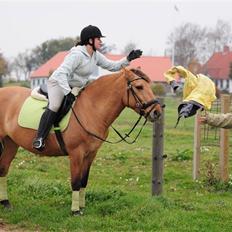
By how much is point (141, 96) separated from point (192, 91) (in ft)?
2.54

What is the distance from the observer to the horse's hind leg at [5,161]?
7.22 metres

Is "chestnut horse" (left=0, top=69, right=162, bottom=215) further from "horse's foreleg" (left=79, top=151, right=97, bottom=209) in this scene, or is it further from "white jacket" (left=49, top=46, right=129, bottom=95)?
"white jacket" (left=49, top=46, right=129, bottom=95)

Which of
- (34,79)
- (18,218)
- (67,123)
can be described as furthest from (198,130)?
(34,79)

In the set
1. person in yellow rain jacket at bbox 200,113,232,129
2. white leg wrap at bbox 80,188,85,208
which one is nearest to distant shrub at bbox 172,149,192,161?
white leg wrap at bbox 80,188,85,208

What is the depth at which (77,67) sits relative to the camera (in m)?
6.54

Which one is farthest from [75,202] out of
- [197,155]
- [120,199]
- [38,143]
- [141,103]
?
[197,155]

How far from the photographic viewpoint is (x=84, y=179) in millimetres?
6910

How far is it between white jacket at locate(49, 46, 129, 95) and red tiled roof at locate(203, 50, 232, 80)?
87.2 meters

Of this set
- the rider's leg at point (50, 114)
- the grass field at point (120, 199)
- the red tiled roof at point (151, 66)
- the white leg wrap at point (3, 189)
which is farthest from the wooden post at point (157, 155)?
the red tiled roof at point (151, 66)

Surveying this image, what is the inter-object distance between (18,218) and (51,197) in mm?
1145

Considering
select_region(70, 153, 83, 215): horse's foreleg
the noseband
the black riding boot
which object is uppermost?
the noseband

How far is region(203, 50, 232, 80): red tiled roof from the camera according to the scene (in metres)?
91.7

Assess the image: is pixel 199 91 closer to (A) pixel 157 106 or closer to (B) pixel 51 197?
(A) pixel 157 106

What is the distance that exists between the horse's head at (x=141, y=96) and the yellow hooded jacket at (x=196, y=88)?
359 millimetres
